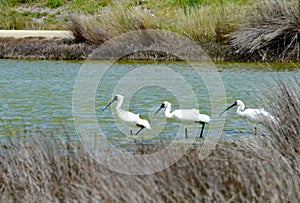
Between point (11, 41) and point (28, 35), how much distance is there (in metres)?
1.33

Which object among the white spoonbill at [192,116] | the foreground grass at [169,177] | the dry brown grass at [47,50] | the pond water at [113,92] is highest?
the foreground grass at [169,177]

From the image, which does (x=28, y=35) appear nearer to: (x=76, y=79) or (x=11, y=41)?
(x=11, y=41)

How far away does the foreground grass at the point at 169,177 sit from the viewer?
13.8 ft

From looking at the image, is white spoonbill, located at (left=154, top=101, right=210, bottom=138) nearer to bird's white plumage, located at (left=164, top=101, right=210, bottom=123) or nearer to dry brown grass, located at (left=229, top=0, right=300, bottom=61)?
bird's white plumage, located at (left=164, top=101, right=210, bottom=123)

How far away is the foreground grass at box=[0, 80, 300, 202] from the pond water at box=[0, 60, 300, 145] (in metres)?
1.56

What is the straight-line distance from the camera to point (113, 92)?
43.7 feet

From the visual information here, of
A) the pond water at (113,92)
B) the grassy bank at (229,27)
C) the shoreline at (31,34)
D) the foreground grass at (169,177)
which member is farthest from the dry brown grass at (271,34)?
the foreground grass at (169,177)

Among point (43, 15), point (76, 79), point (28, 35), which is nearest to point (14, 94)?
point (76, 79)

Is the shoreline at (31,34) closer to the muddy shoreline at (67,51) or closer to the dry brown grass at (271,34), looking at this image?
the muddy shoreline at (67,51)

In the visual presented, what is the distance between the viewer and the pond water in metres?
9.38

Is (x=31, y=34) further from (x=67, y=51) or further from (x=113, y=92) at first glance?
(x=113, y=92)

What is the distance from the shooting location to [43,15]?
96.3 ft

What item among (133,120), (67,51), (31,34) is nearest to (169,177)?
(133,120)

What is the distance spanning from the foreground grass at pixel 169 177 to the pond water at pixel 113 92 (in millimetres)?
1556
